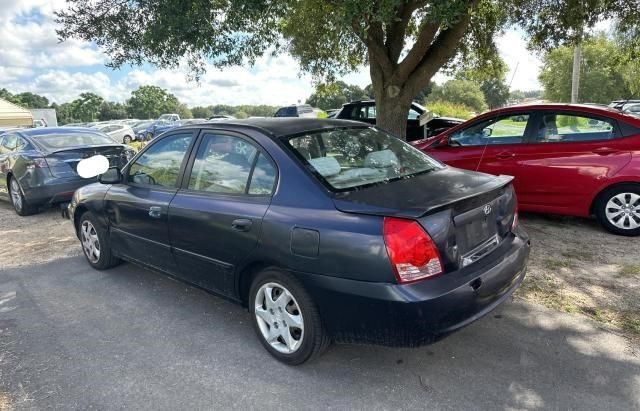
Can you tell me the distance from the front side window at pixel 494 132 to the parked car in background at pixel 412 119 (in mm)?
5841

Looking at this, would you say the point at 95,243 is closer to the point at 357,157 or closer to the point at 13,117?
the point at 357,157

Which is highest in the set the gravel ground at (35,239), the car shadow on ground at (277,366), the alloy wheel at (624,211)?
the alloy wheel at (624,211)

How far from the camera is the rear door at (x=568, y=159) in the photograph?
5418 mm

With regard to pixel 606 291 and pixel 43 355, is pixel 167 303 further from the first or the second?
pixel 606 291

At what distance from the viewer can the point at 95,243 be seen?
4996mm

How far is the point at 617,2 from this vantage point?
717 cm

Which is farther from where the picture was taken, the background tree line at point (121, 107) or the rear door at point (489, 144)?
the background tree line at point (121, 107)

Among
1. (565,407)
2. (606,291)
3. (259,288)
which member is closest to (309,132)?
(259,288)

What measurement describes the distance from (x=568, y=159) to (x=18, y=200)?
28.3ft

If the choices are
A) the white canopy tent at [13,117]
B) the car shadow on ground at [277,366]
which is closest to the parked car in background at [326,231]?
the car shadow on ground at [277,366]

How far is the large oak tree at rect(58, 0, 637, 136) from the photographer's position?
5.79m

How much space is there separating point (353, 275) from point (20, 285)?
13.0 ft

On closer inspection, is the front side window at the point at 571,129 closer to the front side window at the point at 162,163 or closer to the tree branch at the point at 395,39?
the tree branch at the point at 395,39

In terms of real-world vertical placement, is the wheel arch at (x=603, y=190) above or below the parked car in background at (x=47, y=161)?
below
